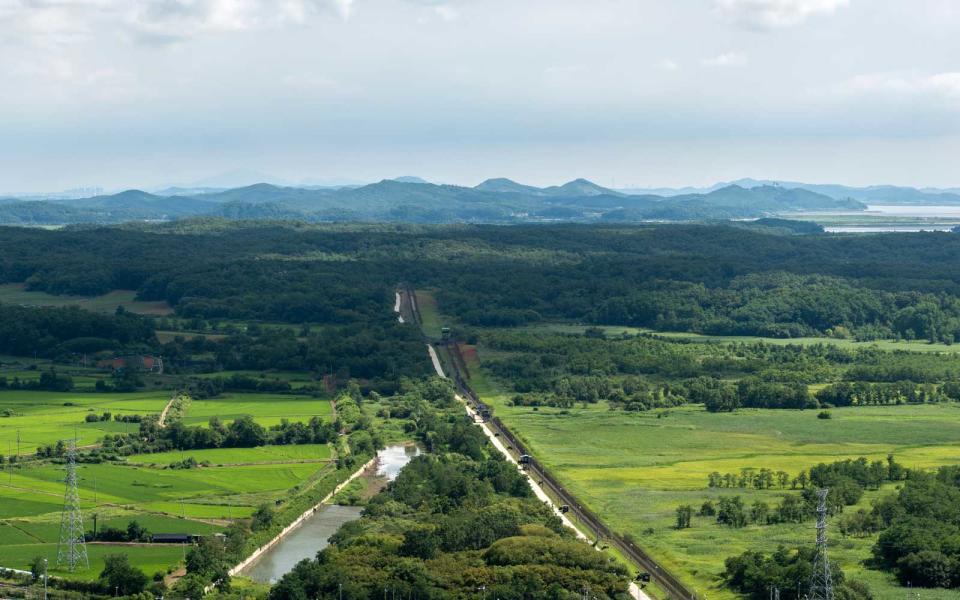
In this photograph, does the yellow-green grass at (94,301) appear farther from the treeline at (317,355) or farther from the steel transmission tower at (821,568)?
the steel transmission tower at (821,568)

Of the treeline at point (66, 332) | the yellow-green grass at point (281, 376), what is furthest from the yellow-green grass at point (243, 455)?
the treeline at point (66, 332)

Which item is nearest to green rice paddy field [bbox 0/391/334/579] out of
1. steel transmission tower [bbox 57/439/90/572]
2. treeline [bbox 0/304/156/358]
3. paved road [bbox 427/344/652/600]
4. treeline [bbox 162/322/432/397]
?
steel transmission tower [bbox 57/439/90/572]

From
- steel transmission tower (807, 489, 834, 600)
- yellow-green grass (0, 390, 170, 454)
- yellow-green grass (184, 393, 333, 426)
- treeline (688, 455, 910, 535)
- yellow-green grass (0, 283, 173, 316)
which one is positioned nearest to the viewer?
steel transmission tower (807, 489, 834, 600)

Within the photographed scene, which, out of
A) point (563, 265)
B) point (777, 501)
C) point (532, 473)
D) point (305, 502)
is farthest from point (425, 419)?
point (563, 265)

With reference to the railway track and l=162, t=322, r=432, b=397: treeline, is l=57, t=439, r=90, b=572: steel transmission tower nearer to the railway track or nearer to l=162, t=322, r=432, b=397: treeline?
the railway track

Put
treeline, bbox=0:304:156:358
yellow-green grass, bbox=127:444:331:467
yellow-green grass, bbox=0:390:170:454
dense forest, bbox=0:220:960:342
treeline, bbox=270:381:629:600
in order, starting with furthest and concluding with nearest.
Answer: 1. dense forest, bbox=0:220:960:342
2. treeline, bbox=0:304:156:358
3. yellow-green grass, bbox=0:390:170:454
4. yellow-green grass, bbox=127:444:331:467
5. treeline, bbox=270:381:629:600

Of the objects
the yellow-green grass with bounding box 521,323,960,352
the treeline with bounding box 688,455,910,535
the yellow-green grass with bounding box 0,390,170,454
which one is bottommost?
the treeline with bounding box 688,455,910,535
